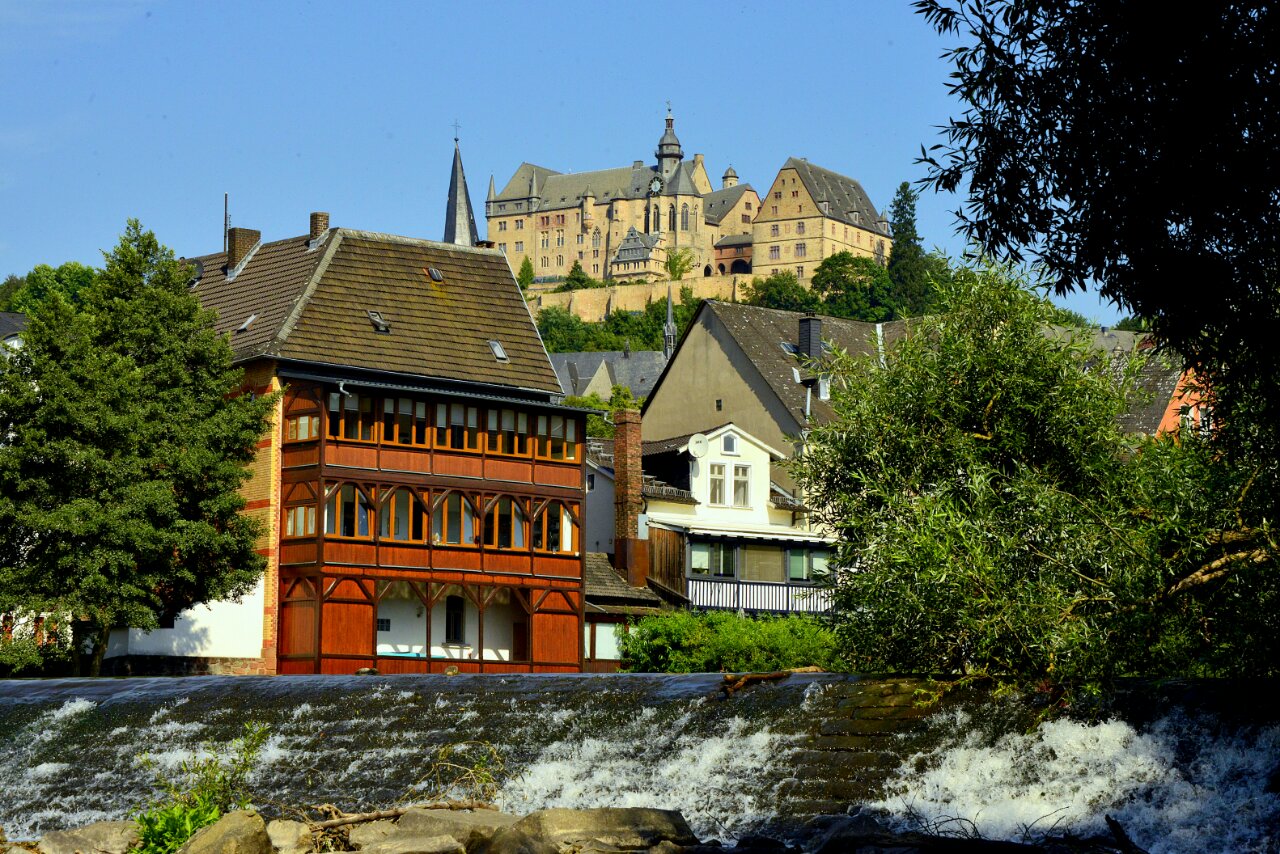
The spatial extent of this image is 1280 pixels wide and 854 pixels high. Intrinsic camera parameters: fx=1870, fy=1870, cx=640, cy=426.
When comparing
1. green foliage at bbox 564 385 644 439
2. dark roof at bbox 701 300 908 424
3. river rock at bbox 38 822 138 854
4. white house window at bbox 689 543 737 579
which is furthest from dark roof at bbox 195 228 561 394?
green foliage at bbox 564 385 644 439

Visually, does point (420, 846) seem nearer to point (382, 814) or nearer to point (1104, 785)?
point (382, 814)

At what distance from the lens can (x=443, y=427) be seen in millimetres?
57781

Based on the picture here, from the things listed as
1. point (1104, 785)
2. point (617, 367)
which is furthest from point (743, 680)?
point (617, 367)

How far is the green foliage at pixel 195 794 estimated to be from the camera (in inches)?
723

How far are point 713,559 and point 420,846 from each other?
4686cm

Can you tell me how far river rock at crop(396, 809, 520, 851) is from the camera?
18062 millimetres

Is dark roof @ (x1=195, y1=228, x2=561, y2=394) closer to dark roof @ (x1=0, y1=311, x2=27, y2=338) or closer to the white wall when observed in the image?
the white wall

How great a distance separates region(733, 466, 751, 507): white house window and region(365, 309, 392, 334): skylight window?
1418 cm

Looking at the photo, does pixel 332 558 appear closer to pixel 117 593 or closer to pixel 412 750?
pixel 117 593

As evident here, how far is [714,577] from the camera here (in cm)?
6331

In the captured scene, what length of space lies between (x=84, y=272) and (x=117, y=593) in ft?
213

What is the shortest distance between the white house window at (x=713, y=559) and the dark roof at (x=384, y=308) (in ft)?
25.0

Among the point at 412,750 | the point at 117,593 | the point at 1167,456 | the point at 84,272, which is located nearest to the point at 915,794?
the point at 1167,456

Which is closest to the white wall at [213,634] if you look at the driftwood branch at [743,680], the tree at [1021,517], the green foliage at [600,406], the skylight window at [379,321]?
the skylight window at [379,321]
